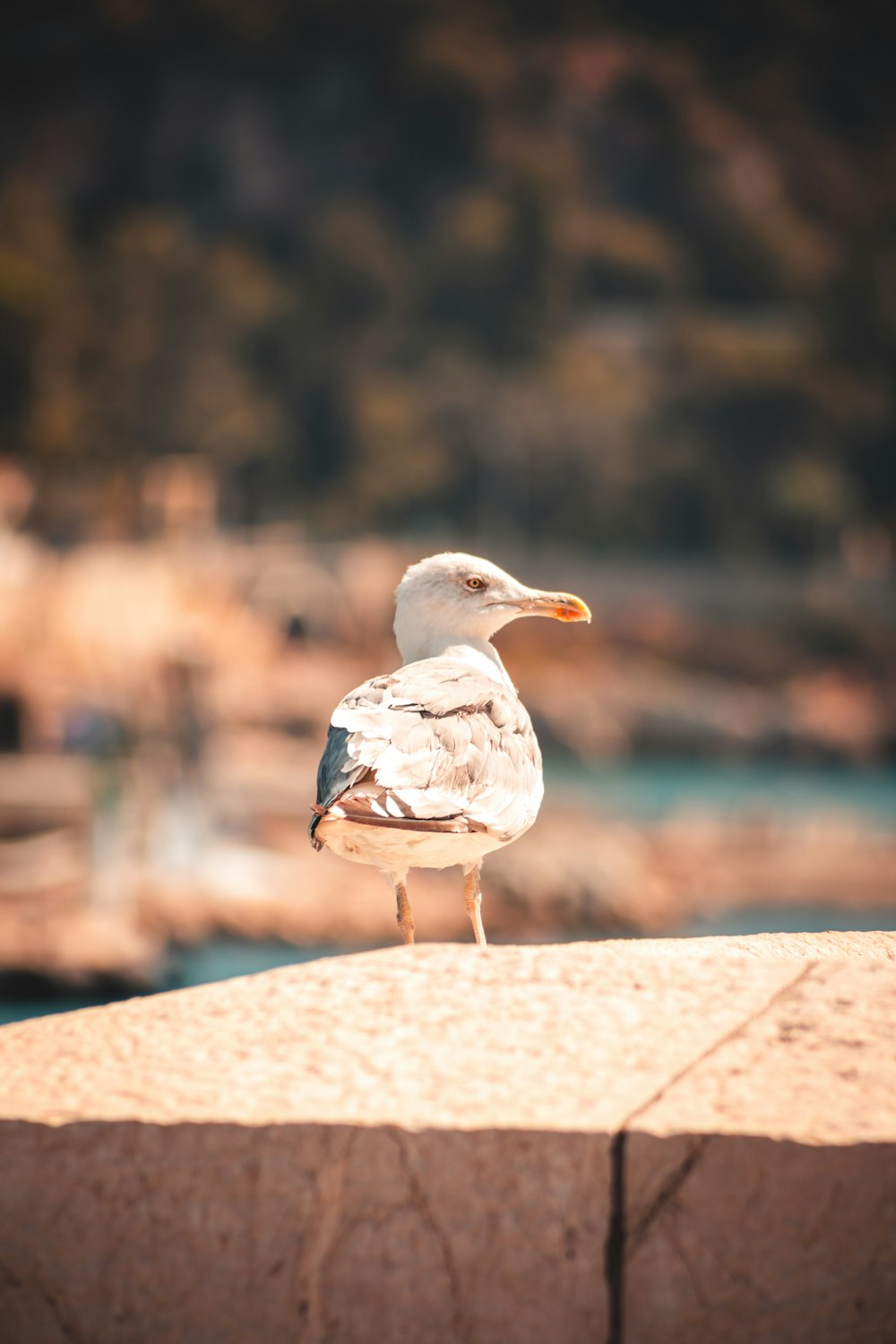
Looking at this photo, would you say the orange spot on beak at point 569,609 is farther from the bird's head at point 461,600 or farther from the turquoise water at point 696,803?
the turquoise water at point 696,803

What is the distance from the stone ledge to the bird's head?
1397mm

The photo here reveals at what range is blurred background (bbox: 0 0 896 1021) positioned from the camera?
96.0 ft

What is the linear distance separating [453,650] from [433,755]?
646 mm

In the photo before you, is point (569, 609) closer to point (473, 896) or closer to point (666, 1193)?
point (473, 896)

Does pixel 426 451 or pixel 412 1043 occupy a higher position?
pixel 426 451

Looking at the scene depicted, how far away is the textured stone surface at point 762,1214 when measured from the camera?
2611 mm

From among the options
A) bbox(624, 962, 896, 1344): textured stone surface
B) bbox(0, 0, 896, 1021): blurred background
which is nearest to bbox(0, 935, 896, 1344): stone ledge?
bbox(624, 962, 896, 1344): textured stone surface

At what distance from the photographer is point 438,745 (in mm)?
3508

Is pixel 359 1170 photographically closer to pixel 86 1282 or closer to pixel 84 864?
pixel 86 1282

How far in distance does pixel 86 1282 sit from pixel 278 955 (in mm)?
23263

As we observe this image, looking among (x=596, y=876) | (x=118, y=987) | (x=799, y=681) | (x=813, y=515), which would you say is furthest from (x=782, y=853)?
(x=813, y=515)

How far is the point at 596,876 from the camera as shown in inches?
1119

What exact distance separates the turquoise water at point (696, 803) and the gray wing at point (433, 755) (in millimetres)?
18664

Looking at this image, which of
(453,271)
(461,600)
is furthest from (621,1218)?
(453,271)
